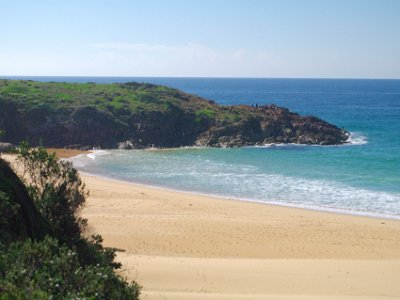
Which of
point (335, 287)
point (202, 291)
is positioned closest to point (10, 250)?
point (202, 291)

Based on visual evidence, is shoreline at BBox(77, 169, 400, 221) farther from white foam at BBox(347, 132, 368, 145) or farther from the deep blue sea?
white foam at BBox(347, 132, 368, 145)

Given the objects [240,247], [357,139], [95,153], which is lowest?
[240,247]

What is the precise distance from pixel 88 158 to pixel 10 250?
3329cm

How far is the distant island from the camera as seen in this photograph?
46.0 metres

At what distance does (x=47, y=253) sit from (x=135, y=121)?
139 ft

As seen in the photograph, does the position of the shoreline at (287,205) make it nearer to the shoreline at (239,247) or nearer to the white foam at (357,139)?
the shoreline at (239,247)

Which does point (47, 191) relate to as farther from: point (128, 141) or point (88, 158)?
point (128, 141)

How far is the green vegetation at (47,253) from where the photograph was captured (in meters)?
6.60

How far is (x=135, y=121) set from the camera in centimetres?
4953

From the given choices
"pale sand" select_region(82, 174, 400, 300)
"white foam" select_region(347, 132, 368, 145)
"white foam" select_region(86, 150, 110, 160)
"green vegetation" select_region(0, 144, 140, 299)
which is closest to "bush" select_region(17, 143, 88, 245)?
"green vegetation" select_region(0, 144, 140, 299)

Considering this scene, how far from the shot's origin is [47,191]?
1273 centimetres

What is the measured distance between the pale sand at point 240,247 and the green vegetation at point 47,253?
2524 mm

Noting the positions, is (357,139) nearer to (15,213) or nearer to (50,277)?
(15,213)

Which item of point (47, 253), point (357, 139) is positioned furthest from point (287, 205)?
point (357, 139)
